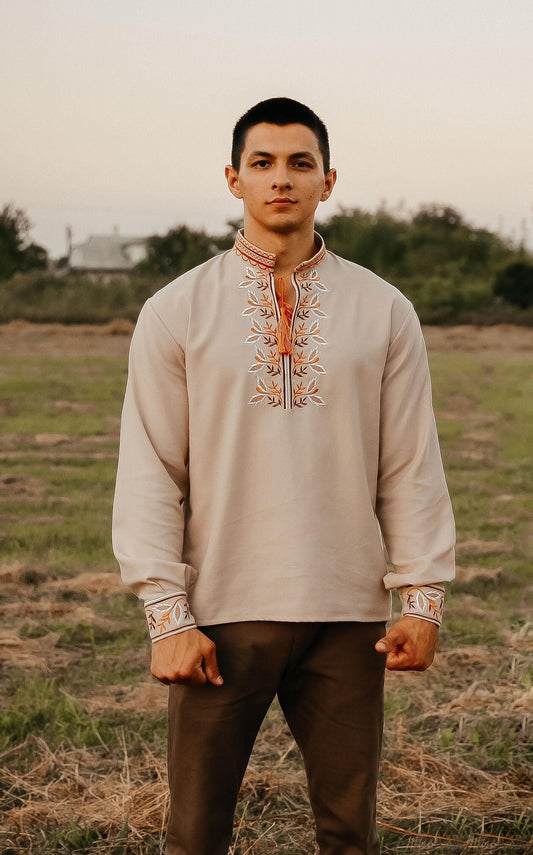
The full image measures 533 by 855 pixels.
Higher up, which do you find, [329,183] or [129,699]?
[329,183]

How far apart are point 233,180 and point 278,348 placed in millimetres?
333

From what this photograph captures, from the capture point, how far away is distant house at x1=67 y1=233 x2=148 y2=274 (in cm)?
3638

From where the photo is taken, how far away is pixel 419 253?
22.1 metres

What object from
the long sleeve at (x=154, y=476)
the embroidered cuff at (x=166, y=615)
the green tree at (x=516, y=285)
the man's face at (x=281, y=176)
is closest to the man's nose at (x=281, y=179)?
the man's face at (x=281, y=176)

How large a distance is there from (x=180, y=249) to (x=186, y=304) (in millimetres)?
20456

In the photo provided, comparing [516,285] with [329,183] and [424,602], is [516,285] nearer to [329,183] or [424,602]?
[329,183]

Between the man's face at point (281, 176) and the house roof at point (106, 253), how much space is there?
114 feet

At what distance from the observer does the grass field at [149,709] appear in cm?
251

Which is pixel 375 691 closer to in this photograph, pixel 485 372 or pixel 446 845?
pixel 446 845

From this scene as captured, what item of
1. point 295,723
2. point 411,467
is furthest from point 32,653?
point 411,467

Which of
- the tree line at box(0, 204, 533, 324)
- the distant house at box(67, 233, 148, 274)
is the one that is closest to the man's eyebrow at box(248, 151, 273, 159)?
the tree line at box(0, 204, 533, 324)

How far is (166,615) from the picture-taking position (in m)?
1.62

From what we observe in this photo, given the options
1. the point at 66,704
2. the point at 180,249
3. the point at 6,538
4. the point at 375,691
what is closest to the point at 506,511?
the point at 6,538

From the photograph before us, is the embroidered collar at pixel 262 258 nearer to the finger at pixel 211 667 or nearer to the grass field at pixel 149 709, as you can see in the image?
the finger at pixel 211 667
